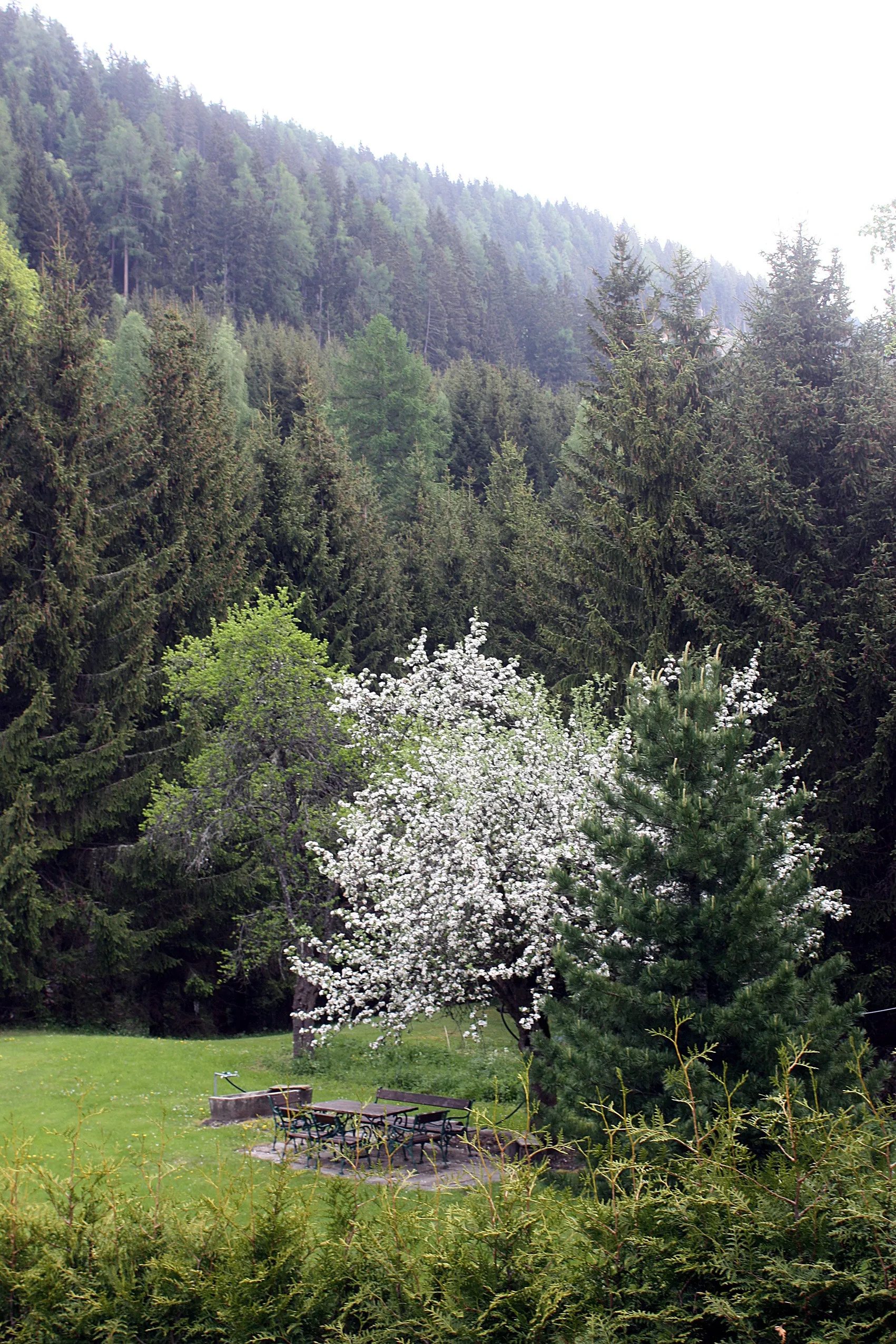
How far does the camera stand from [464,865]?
1350 centimetres

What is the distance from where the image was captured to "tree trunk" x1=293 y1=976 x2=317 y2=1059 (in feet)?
63.3

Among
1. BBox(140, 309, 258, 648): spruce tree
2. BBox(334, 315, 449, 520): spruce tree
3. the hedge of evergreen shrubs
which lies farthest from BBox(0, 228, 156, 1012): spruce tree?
BBox(334, 315, 449, 520): spruce tree

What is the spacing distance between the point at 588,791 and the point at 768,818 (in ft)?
12.3

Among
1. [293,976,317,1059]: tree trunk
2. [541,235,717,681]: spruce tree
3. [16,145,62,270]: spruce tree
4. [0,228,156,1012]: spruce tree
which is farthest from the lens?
[16,145,62,270]: spruce tree

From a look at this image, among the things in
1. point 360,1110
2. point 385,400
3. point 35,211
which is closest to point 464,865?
point 360,1110

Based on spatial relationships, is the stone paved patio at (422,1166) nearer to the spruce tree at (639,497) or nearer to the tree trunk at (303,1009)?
the tree trunk at (303,1009)

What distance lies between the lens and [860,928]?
1684cm

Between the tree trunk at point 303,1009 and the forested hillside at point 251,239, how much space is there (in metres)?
57.1

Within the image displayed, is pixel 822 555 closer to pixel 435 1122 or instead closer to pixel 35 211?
pixel 435 1122

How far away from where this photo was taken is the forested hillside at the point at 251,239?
254ft

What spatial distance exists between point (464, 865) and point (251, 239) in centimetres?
7966

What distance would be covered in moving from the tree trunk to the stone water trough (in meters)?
3.95

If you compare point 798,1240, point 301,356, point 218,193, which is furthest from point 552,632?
point 218,193

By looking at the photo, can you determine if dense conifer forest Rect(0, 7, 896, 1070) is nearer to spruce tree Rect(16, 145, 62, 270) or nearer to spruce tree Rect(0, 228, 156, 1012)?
spruce tree Rect(0, 228, 156, 1012)
